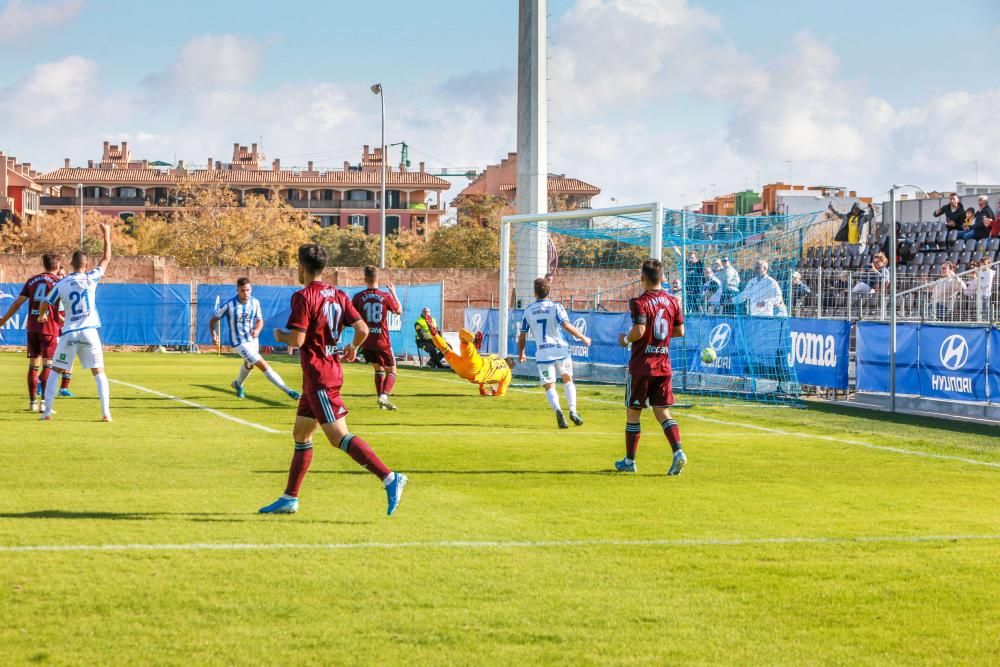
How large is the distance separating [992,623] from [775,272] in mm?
18267

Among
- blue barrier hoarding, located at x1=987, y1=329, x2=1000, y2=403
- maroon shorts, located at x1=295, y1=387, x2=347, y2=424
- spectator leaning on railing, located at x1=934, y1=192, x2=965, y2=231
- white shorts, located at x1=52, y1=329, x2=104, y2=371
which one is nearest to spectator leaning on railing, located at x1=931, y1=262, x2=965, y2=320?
blue barrier hoarding, located at x1=987, y1=329, x2=1000, y2=403

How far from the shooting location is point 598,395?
22844mm

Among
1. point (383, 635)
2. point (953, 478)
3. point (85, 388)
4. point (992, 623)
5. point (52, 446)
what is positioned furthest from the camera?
point (85, 388)

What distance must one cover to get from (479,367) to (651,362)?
388 inches

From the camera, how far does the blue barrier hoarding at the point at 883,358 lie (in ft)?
65.3

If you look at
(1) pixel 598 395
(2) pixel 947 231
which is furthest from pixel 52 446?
(2) pixel 947 231

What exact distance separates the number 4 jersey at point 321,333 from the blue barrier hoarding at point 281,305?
27.1m

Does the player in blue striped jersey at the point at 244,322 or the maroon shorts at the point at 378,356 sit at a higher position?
the player in blue striped jersey at the point at 244,322

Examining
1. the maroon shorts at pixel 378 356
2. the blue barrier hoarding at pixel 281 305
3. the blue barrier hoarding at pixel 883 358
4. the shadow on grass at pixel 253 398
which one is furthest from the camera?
the blue barrier hoarding at pixel 281 305

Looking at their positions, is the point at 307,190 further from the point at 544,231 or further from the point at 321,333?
the point at 321,333

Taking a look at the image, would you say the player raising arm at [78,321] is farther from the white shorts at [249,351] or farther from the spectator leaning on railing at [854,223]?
the spectator leaning on railing at [854,223]

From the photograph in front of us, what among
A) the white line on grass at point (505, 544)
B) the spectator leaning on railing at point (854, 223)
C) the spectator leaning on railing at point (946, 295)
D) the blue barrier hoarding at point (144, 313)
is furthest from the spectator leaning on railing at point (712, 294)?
the blue barrier hoarding at point (144, 313)

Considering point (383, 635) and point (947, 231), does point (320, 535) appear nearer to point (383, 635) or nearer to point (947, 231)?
point (383, 635)

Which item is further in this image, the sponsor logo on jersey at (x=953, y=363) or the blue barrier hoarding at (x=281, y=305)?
the blue barrier hoarding at (x=281, y=305)
